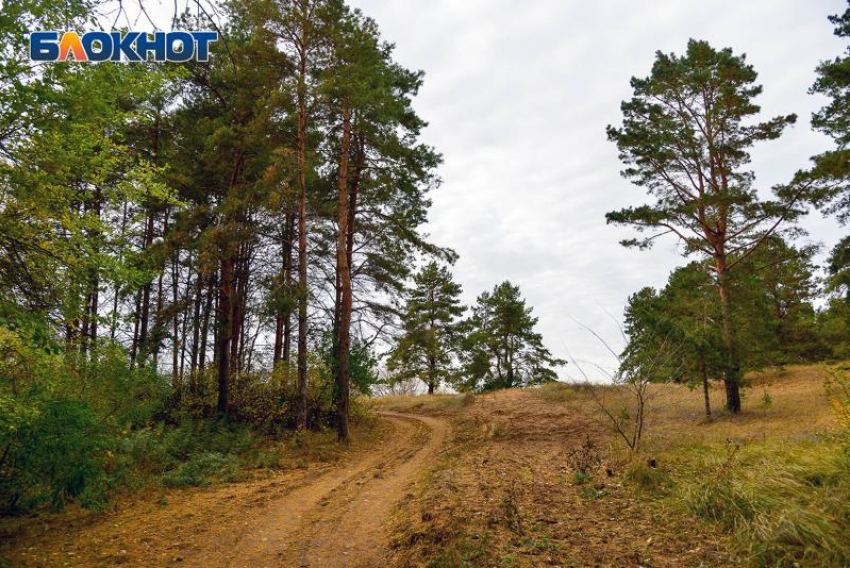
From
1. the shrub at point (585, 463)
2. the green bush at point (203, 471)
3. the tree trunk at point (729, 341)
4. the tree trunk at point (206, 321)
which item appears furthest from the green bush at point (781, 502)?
the tree trunk at point (206, 321)

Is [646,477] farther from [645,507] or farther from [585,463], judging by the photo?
[585,463]

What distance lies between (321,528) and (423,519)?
1.49 metres

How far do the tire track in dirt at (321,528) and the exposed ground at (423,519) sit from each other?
0.03 metres

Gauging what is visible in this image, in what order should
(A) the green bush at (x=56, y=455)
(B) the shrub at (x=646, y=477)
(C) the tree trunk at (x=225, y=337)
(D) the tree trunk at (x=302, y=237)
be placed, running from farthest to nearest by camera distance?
(C) the tree trunk at (x=225, y=337), (D) the tree trunk at (x=302, y=237), (B) the shrub at (x=646, y=477), (A) the green bush at (x=56, y=455)

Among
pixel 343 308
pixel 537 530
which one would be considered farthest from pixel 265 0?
pixel 537 530

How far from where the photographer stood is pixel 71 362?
267 inches

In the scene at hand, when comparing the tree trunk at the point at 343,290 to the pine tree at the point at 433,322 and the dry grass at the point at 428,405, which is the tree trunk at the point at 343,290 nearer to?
the dry grass at the point at 428,405

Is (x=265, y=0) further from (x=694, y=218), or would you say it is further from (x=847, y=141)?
(x=847, y=141)

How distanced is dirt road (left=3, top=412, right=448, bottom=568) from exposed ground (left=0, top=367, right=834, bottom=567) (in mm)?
22

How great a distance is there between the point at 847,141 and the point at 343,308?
1541 cm

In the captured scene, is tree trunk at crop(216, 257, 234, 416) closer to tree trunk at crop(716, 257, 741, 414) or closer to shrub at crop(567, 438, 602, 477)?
shrub at crop(567, 438, 602, 477)

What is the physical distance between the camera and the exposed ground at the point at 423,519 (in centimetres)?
512

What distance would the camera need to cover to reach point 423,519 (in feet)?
21.0

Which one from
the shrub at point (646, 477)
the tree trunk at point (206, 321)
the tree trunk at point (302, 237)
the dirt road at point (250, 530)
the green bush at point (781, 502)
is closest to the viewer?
the green bush at point (781, 502)
